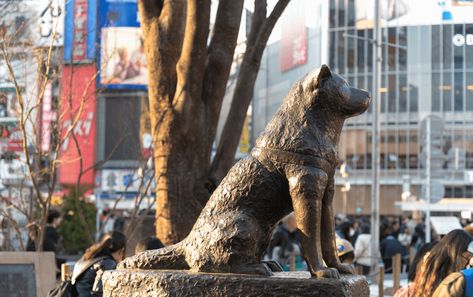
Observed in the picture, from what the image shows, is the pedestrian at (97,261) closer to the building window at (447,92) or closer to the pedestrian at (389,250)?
the pedestrian at (389,250)

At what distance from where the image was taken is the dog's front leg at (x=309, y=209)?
3.91 m

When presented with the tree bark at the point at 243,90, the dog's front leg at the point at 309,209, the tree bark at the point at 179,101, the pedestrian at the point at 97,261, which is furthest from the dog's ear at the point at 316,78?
the tree bark at the point at 243,90

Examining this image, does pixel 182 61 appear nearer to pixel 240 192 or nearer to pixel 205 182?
pixel 205 182

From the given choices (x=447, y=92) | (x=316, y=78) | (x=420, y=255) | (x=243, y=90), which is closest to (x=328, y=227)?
(x=316, y=78)

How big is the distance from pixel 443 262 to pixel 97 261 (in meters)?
2.89

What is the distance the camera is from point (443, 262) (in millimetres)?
5137

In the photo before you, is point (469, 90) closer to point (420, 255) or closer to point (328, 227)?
point (420, 255)

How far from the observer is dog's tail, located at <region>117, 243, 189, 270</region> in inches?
165

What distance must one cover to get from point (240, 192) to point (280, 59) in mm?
53525

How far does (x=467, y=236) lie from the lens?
5203mm

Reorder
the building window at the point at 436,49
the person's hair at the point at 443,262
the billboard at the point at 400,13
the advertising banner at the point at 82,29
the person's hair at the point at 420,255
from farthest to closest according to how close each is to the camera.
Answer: the building window at the point at 436,49
the billboard at the point at 400,13
the advertising banner at the point at 82,29
the person's hair at the point at 420,255
the person's hair at the point at 443,262

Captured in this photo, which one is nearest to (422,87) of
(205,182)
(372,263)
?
(372,263)

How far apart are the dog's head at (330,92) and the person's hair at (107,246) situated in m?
3.45

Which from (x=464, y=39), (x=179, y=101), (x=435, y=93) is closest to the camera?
(x=179, y=101)
